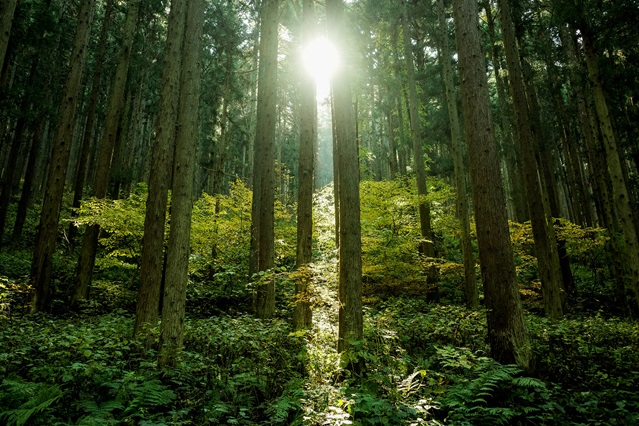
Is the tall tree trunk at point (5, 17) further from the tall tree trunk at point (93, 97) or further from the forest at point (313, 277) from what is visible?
the tall tree trunk at point (93, 97)

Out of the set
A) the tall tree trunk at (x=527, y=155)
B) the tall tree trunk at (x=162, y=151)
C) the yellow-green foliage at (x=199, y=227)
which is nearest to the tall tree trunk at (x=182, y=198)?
the tall tree trunk at (x=162, y=151)

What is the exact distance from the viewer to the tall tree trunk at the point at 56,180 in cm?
899

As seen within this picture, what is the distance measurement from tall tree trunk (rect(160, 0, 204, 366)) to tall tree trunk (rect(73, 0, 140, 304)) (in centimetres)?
608

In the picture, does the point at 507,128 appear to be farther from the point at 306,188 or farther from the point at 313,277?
the point at 313,277

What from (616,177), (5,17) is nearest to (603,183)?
(616,177)

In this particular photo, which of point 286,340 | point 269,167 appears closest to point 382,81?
point 269,167

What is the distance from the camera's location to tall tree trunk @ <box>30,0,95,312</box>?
8.99m

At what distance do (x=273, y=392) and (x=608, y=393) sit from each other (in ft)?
13.4

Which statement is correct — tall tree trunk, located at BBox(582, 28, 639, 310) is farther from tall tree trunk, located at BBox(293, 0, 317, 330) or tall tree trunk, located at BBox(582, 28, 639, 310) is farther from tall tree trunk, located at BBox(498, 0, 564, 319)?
tall tree trunk, located at BBox(293, 0, 317, 330)

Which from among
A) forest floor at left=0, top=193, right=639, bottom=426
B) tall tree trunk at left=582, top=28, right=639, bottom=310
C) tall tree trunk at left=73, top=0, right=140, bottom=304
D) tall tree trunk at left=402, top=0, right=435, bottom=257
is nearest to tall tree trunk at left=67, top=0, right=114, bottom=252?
tall tree trunk at left=73, top=0, right=140, bottom=304

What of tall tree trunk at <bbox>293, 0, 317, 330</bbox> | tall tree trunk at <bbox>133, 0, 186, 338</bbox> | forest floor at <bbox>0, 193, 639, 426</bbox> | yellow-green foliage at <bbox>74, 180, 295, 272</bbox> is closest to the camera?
forest floor at <bbox>0, 193, 639, 426</bbox>

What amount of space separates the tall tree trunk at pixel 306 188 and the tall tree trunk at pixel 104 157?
634 centimetres

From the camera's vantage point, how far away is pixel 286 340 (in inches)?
238

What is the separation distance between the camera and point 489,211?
16.4ft
